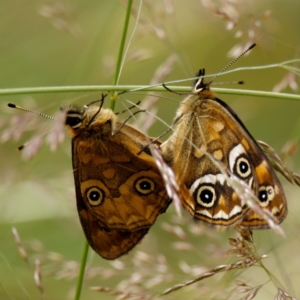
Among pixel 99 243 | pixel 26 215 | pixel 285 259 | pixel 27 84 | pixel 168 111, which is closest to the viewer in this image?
pixel 99 243

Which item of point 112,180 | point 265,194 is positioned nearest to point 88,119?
point 112,180

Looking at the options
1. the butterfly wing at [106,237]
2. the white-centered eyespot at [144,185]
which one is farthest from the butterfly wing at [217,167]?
the butterfly wing at [106,237]

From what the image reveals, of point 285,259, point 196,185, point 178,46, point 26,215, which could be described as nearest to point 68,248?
point 26,215

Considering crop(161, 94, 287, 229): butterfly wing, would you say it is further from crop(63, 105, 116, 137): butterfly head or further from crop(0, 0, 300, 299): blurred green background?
crop(63, 105, 116, 137): butterfly head

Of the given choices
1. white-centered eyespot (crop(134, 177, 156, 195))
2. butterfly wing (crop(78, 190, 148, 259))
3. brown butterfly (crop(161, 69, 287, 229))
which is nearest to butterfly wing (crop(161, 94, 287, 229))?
brown butterfly (crop(161, 69, 287, 229))

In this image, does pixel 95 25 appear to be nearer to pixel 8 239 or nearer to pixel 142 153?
pixel 8 239

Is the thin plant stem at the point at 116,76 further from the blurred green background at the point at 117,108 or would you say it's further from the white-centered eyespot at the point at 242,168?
the white-centered eyespot at the point at 242,168
